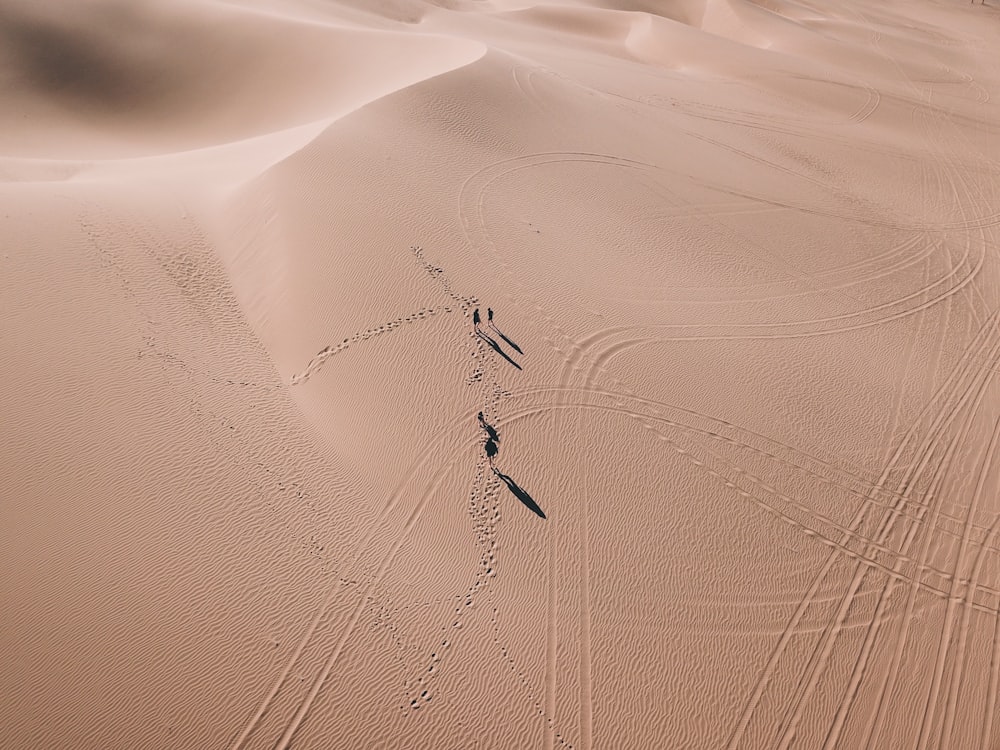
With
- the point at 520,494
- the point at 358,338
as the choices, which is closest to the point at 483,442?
the point at 520,494

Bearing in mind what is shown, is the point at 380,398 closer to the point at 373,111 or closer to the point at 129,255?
the point at 129,255

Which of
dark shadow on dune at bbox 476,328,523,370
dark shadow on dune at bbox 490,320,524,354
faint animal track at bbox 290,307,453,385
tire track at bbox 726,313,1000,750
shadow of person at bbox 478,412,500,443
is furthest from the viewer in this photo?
dark shadow on dune at bbox 490,320,524,354

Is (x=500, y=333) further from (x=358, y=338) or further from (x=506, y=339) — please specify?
(x=358, y=338)

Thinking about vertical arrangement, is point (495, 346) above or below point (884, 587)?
above

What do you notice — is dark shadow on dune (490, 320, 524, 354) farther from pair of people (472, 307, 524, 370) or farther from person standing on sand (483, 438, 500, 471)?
person standing on sand (483, 438, 500, 471)

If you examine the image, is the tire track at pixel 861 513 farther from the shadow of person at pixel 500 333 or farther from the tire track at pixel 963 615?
the shadow of person at pixel 500 333

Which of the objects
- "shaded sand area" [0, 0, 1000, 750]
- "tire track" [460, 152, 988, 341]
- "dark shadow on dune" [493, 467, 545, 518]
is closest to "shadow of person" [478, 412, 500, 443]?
"shaded sand area" [0, 0, 1000, 750]
